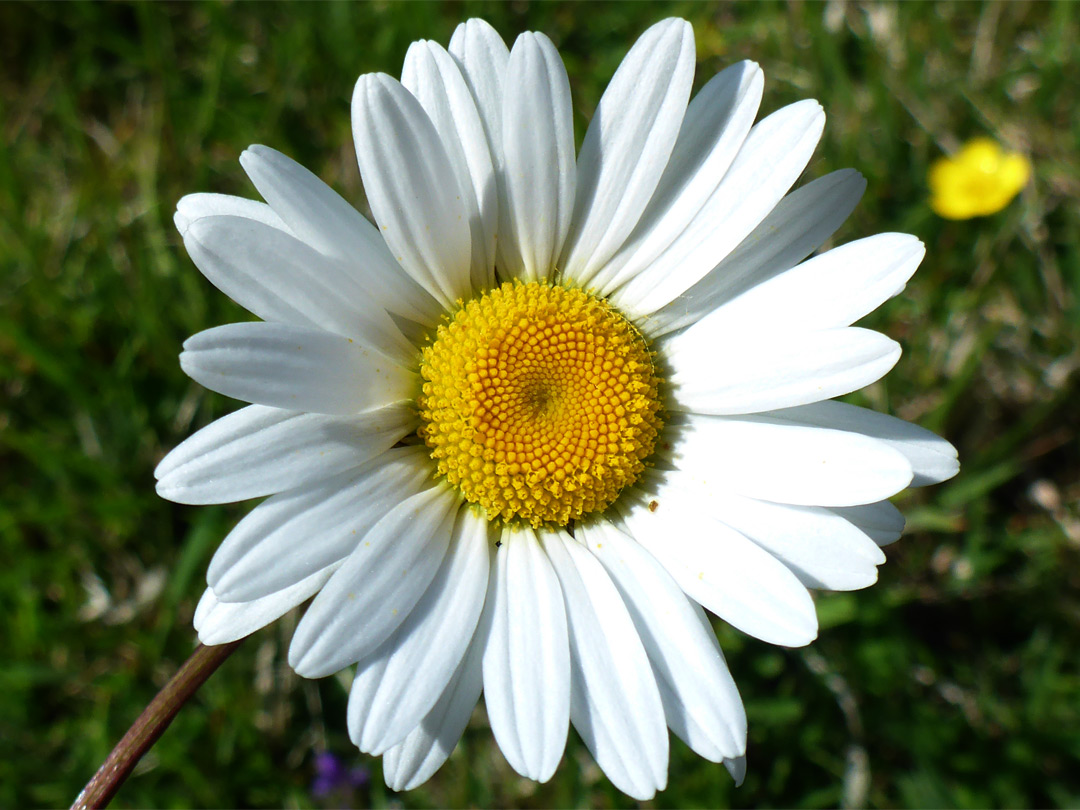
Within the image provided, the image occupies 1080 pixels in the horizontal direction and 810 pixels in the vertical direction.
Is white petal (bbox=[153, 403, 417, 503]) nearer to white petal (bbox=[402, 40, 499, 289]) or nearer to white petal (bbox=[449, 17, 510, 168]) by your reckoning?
white petal (bbox=[402, 40, 499, 289])

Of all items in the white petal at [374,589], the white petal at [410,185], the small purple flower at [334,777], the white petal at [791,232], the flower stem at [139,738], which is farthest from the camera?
the small purple flower at [334,777]

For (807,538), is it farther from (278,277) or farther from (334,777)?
(334,777)

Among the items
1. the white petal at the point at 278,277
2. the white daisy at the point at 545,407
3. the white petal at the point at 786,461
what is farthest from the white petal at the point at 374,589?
the white petal at the point at 786,461

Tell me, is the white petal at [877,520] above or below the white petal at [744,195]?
below

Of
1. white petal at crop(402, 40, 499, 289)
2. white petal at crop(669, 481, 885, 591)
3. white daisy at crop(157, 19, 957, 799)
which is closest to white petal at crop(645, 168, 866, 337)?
white daisy at crop(157, 19, 957, 799)

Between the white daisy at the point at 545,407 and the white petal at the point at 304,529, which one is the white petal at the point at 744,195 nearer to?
the white daisy at the point at 545,407

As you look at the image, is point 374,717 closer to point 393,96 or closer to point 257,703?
point 393,96

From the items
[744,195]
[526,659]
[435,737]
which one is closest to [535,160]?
[744,195]
